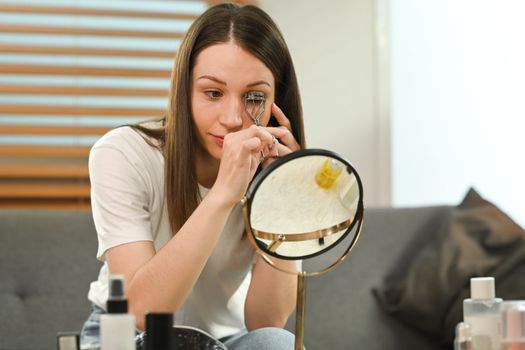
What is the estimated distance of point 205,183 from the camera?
6.37ft

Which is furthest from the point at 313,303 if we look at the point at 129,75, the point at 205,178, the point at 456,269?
the point at 129,75

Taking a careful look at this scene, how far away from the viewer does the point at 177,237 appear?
5.45ft

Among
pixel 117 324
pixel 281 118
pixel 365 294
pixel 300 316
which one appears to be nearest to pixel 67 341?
pixel 117 324

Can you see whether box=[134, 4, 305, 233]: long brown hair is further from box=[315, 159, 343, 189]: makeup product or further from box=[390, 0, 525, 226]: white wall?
box=[390, 0, 525, 226]: white wall

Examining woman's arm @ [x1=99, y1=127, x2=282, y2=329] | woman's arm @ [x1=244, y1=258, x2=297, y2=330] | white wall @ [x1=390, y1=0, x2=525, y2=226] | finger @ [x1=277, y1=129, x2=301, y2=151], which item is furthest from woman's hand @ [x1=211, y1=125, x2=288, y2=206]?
white wall @ [x1=390, y1=0, x2=525, y2=226]

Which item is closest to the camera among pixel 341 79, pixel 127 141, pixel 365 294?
pixel 127 141

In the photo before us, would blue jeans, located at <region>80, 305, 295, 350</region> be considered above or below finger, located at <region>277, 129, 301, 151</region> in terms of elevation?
below

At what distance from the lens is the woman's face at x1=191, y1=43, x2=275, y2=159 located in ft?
5.74

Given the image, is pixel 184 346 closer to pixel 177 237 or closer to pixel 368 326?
pixel 177 237

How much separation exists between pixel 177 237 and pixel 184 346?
36 centimetres

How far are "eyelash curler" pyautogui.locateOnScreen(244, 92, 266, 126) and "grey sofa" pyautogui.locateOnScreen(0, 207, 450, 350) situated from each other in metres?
0.73

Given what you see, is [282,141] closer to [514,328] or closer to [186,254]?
[186,254]

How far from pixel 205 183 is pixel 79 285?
550 millimetres

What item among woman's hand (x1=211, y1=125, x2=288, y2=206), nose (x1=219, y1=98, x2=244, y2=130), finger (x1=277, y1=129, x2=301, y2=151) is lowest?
woman's hand (x1=211, y1=125, x2=288, y2=206)
